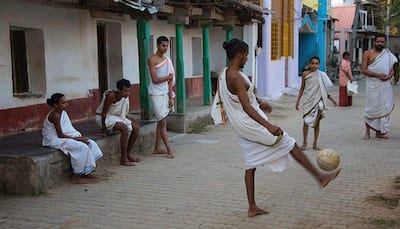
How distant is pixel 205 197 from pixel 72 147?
1724 mm

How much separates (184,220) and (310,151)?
3.70 meters

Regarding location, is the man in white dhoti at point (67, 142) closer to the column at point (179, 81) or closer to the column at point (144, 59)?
the column at point (144, 59)

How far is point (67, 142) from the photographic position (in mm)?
5816

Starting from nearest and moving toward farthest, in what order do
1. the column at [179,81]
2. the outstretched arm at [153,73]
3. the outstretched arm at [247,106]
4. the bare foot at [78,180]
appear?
the outstretched arm at [247,106], the bare foot at [78,180], the outstretched arm at [153,73], the column at [179,81]

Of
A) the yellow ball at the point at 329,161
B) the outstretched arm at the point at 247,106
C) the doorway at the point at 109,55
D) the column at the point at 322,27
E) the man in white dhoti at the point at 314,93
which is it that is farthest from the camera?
the column at the point at 322,27

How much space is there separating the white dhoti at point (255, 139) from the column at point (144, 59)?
4.22 metres

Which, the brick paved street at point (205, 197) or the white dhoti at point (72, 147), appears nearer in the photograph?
the brick paved street at point (205, 197)

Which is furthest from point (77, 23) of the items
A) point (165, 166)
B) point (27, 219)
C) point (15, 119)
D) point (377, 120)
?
point (377, 120)

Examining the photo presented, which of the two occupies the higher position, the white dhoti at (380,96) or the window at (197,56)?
the window at (197,56)

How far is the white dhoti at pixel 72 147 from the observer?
5.82 m

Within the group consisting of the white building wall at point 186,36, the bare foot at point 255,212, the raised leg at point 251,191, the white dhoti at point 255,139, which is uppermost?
the white building wall at point 186,36

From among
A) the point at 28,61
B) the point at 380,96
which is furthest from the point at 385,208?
the point at 28,61

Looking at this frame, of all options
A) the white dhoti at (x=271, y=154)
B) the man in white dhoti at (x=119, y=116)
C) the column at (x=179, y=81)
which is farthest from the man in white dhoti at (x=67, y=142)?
the column at (x=179, y=81)

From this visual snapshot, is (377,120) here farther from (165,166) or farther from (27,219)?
(27,219)
